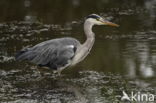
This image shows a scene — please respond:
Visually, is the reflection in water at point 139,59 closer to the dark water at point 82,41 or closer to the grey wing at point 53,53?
the dark water at point 82,41

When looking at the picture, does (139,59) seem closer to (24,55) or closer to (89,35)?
(89,35)

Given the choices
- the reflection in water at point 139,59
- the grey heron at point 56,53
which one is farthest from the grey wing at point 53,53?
the reflection in water at point 139,59

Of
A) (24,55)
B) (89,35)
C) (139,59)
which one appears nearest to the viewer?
(24,55)

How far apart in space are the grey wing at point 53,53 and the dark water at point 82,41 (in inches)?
10.9

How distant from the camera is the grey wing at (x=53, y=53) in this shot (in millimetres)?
8625

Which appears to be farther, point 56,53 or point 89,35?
point 89,35

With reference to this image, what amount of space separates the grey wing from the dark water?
278mm

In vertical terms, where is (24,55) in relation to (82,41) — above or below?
above

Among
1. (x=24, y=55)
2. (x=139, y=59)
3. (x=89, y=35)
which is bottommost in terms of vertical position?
(x=139, y=59)

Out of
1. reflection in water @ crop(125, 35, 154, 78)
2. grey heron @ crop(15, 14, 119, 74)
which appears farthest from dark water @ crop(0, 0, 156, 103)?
grey heron @ crop(15, 14, 119, 74)

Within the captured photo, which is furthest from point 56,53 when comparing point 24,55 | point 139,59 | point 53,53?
point 139,59

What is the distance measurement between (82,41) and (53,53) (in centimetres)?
218

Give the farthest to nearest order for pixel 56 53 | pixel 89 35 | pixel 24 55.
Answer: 1. pixel 89 35
2. pixel 56 53
3. pixel 24 55

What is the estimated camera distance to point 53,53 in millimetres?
8734
